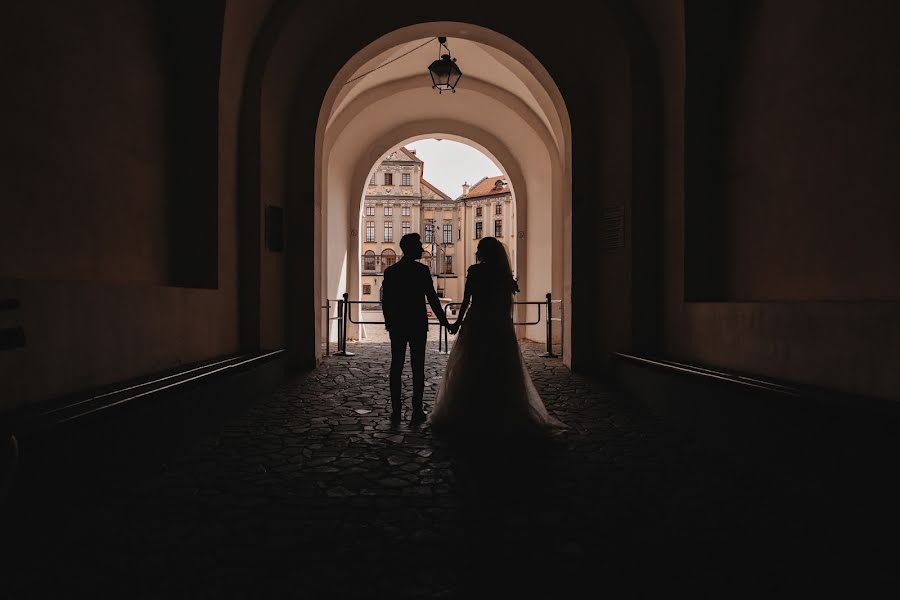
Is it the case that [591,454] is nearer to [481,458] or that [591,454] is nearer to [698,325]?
[481,458]

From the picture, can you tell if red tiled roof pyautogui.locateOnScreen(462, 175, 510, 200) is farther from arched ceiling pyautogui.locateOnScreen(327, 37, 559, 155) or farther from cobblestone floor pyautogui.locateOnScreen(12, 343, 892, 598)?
cobblestone floor pyautogui.locateOnScreen(12, 343, 892, 598)

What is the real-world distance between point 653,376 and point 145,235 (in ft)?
17.9

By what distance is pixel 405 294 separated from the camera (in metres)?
5.16

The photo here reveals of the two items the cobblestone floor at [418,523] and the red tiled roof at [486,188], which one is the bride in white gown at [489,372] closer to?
the cobblestone floor at [418,523]

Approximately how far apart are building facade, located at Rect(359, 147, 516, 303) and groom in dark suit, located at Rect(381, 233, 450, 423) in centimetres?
4964

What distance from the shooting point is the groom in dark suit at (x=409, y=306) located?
16.9ft

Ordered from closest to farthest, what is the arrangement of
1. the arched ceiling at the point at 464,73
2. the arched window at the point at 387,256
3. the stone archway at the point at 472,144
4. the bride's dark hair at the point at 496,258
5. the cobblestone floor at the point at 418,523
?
the cobblestone floor at the point at 418,523
the bride's dark hair at the point at 496,258
the arched ceiling at the point at 464,73
the stone archway at the point at 472,144
the arched window at the point at 387,256

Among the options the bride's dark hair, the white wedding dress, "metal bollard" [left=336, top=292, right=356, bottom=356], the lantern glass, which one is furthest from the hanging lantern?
the white wedding dress

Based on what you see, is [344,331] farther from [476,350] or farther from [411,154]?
[411,154]

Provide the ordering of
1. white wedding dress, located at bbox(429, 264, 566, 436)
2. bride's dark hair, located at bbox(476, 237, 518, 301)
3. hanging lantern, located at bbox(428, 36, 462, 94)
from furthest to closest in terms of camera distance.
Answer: hanging lantern, located at bbox(428, 36, 462, 94)
bride's dark hair, located at bbox(476, 237, 518, 301)
white wedding dress, located at bbox(429, 264, 566, 436)

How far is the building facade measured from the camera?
2208 inches

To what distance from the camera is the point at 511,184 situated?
14.5 meters

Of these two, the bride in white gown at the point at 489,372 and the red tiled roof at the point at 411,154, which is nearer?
the bride in white gown at the point at 489,372

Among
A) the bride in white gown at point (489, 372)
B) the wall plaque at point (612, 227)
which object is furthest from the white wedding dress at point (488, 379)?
the wall plaque at point (612, 227)
